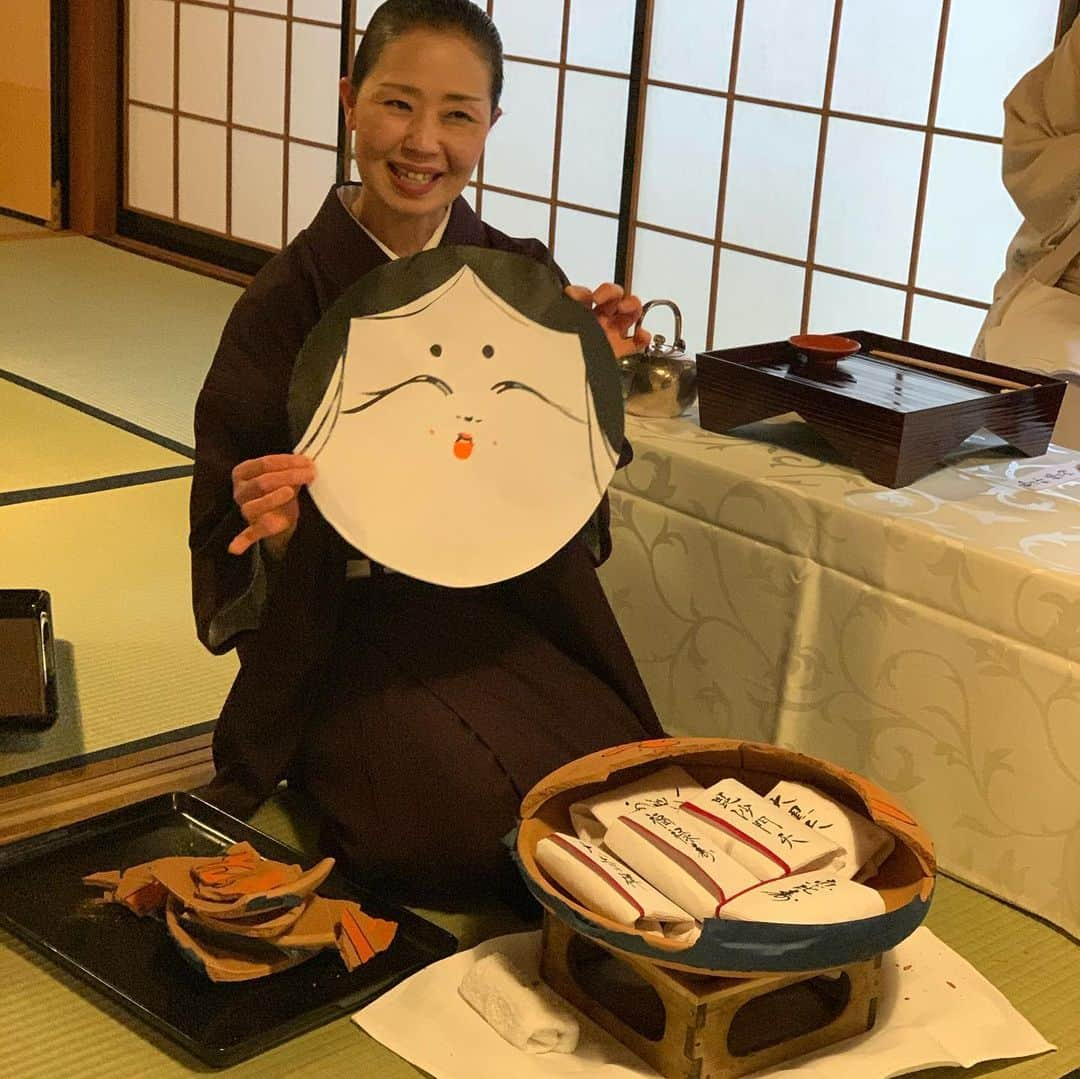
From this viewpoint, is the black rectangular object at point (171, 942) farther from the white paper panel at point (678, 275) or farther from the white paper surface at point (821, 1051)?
the white paper panel at point (678, 275)

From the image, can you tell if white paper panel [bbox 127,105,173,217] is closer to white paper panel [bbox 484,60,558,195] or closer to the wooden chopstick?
white paper panel [bbox 484,60,558,195]

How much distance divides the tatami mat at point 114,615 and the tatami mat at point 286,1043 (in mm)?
558

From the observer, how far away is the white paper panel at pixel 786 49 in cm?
434

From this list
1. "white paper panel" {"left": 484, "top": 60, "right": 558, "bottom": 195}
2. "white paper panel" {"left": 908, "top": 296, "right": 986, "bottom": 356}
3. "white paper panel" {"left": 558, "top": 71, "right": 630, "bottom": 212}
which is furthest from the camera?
"white paper panel" {"left": 484, "top": 60, "right": 558, "bottom": 195}

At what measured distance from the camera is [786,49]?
443cm

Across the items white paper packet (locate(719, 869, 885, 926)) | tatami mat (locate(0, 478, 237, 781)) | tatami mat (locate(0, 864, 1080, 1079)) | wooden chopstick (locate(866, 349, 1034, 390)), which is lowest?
tatami mat (locate(0, 478, 237, 781))

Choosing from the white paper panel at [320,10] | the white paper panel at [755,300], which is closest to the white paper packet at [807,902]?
the white paper panel at [755,300]

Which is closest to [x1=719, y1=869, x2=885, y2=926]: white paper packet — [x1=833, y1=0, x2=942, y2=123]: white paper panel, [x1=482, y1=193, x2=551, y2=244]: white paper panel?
[x1=833, y1=0, x2=942, y2=123]: white paper panel

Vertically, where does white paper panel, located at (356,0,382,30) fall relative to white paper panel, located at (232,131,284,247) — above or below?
above

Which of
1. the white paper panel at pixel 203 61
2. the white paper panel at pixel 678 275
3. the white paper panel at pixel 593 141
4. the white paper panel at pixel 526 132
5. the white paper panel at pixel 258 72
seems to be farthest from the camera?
the white paper panel at pixel 203 61

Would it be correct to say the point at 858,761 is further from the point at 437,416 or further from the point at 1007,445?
the point at 437,416

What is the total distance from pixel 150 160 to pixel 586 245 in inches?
91.1

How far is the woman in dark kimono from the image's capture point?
1.93 meters

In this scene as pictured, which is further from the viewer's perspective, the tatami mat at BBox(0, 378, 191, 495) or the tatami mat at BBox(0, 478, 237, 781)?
the tatami mat at BBox(0, 378, 191, 495)
